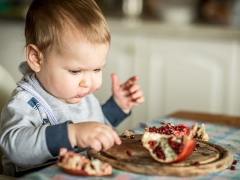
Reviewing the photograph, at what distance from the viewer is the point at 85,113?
1.36 m

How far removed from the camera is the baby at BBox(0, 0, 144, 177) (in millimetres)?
1024

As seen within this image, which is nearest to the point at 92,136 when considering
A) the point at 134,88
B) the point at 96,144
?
the point at 96,144

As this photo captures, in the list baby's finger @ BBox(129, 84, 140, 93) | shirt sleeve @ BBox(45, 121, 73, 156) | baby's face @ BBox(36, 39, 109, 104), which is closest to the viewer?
shirt sleeve @ BBox(45, 121, 73, 156)

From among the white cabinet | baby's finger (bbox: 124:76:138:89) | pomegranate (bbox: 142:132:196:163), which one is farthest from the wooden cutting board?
the white cabinet

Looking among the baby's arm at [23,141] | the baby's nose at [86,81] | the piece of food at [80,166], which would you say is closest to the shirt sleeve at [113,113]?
the baby's nose at [86,81]

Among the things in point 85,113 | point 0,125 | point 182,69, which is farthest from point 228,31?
point 0,125

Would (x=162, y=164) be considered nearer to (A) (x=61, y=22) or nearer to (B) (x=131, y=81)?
(A) (x=61, y=22)

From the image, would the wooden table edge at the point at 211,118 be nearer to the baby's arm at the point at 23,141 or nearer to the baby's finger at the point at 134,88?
the baby's finger at the point at 134,88

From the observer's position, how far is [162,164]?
94 centimetres

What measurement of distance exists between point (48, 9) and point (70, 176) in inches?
19.3

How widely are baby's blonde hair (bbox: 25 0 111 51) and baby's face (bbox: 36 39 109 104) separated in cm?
3

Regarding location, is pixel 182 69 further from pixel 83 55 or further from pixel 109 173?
pixel 109 173

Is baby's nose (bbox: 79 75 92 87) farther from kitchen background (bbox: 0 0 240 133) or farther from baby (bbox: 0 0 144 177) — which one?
kitchen background (bbox: 0 0 240 133)

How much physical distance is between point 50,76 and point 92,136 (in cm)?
29
